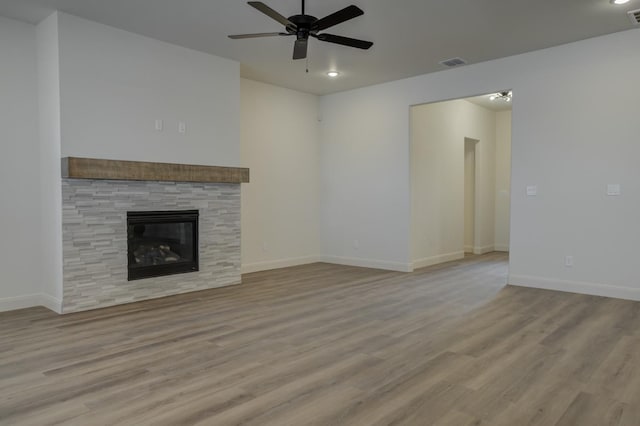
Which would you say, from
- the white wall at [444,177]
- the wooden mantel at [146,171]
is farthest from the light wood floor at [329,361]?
the white wall at [444,177]

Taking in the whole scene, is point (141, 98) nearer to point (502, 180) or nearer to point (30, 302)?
point (30, 302)

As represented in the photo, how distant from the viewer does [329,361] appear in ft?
9.39

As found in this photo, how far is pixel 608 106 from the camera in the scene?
4.67 metres

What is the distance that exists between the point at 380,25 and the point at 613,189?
309 centimetres

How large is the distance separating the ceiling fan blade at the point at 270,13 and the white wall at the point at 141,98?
197 cm

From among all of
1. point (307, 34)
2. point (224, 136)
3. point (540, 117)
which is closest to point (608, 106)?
point (540, 117)

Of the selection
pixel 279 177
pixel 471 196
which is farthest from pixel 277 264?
pixel 471 196

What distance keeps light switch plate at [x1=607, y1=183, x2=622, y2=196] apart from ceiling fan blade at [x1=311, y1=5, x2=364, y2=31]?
3.45 metres

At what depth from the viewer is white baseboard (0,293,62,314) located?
4.14m

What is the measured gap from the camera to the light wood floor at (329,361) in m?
2.18

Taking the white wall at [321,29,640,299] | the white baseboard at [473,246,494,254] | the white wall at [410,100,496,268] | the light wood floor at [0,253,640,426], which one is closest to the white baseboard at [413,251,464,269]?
the white wall at [410,100,496,268]

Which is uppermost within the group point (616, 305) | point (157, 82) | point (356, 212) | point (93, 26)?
point (93, 26)

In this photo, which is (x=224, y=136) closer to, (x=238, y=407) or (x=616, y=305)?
(x=238, y=407)

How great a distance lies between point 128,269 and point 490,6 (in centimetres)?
439
